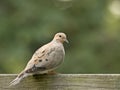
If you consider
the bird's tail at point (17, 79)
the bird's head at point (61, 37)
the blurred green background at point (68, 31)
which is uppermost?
the bird's tail at point (17, 79)

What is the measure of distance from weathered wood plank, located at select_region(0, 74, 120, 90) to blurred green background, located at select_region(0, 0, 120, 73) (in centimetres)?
945

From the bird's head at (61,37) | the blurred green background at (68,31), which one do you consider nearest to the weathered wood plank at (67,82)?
the bird's head at (61,37)

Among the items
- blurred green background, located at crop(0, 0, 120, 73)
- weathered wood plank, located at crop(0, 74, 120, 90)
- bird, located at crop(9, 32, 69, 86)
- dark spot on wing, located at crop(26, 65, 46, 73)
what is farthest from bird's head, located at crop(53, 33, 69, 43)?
blurred green background, located at crop(0, 0, 120, 73)

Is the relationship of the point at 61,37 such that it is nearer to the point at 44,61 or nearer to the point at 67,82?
the point at 44,61

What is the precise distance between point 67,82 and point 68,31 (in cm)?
1238

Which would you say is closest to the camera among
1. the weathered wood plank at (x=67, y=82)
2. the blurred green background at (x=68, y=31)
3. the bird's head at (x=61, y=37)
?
the weathered wood plank at (x=67, y=82)

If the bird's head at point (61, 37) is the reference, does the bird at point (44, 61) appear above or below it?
above

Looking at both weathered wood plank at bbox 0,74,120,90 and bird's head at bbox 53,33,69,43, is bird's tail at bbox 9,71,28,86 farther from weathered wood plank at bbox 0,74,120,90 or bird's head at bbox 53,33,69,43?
bird's head at bbox 53,33,69,43

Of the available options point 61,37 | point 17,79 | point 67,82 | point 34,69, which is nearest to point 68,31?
point 61,37

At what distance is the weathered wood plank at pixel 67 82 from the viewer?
5.59m

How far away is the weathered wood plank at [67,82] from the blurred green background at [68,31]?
9448 mm

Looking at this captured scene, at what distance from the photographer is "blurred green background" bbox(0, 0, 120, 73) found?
16250 mm

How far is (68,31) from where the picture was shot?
1812cm

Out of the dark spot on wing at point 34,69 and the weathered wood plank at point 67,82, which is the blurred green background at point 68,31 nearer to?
the dark spot on wing at point 34,69
